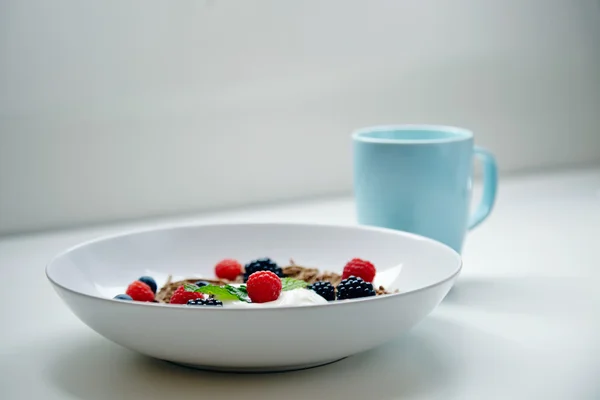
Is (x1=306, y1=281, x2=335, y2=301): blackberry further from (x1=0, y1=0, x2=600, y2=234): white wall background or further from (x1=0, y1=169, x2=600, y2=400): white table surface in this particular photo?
(x1=0, y1=0, x2=600, y2=234): white wall background

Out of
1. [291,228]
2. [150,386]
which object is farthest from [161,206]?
[150,386]

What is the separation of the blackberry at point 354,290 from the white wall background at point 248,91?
0.73 m

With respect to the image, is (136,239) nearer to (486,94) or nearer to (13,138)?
(13,138)

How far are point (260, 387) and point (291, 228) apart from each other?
356 millimetres

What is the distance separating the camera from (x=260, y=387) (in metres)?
0.77

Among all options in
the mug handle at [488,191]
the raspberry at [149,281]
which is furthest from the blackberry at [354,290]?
the mug handle at [488,191]

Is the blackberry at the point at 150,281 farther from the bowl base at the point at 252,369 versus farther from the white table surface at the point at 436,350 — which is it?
the bowl base at the point at 252,369

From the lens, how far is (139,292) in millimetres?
942

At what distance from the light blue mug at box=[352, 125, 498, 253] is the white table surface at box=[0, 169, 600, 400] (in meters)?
0.08

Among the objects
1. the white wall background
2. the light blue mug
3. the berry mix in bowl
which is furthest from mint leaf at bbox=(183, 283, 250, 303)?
the white wall background

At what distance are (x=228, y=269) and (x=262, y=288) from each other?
0.20 m

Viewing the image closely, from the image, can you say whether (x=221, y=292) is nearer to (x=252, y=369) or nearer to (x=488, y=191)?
(x=252, y=369)

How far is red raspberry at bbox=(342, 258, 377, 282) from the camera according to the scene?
38.0 inches

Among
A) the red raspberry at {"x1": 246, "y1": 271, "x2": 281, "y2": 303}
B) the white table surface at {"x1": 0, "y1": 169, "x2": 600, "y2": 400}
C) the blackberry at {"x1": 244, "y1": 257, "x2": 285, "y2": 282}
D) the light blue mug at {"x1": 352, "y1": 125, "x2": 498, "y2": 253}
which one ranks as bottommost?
the white table surface at {"x1": 0, "y1": 169, "x2": 600, "y2": 400}
